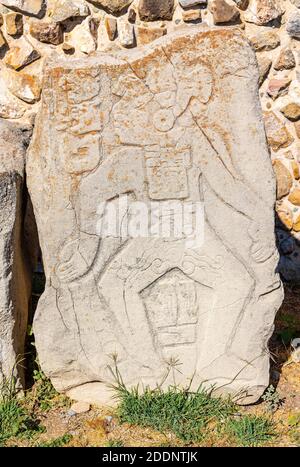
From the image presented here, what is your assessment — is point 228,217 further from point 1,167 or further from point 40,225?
point 1,167

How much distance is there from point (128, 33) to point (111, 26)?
4.6 inches

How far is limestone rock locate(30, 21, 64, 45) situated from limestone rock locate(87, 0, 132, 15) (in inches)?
11.2

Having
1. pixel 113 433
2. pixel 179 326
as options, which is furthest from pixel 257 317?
pixel 113 433

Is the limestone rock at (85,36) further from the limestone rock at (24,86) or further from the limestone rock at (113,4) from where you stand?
the limestone rock at (24,86)

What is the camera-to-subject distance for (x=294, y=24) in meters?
4.42

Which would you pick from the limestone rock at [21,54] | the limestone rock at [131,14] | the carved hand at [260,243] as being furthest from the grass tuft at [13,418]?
the limestone rock at [131,14]

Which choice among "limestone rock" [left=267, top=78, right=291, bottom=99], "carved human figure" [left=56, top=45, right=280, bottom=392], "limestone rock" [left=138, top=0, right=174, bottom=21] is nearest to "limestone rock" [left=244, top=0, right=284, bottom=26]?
"limestone rock" [left=267, top=78, right=291, bottom=99]

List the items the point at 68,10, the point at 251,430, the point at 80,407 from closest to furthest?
the point at 251,430 < the point at 80,407 < the point at 68,10

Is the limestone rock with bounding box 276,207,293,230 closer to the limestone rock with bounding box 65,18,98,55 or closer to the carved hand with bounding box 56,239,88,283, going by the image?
the limestone rock with bounding box 65,18,98,55

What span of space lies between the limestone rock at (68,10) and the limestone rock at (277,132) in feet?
4.42

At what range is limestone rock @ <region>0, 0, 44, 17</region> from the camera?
438 centimetres

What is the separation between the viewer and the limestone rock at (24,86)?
14.8 feet

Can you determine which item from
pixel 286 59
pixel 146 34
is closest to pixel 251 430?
pixel 286 59

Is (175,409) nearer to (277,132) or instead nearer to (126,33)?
(277,132)
